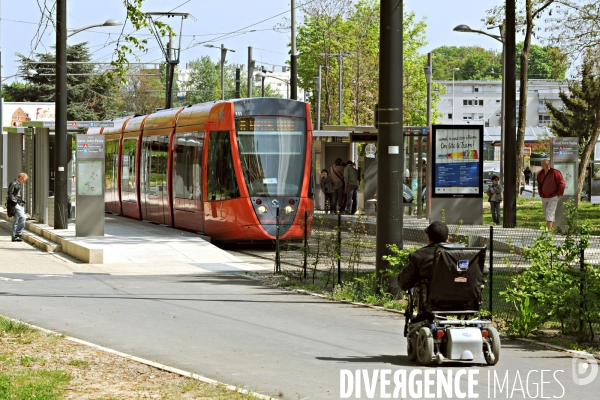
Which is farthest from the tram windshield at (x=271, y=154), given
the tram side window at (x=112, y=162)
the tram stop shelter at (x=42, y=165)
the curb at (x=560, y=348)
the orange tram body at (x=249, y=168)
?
the curb at (x=560, y=348)

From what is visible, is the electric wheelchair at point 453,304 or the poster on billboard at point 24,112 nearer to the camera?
the electric wheelchair at point 453,304

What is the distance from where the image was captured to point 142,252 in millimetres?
22406

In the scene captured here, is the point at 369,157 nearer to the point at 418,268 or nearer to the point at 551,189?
the point at 551,189

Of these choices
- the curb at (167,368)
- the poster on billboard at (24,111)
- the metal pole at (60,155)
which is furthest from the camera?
the poster on billboard at (24,111)

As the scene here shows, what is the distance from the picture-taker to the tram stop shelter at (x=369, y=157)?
3254 centimetres

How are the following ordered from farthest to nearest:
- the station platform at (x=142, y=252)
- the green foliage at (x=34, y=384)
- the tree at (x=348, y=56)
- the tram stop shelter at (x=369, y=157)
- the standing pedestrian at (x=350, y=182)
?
the tree at (x=348, y=56)
the standing pedestrian at (x=350, y=182)
the tram stop shelter at (x=369, y=157)
the station platform at (x=142, y=252)
the green foliage at (x=34, y=384)

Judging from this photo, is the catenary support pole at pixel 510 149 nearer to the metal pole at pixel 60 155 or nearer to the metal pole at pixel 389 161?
the metal pole at pixel 60 155

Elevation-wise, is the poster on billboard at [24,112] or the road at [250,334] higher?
the poster on billboard at [24,112]

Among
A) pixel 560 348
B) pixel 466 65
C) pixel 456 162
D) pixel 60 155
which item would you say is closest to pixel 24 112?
pixel 60 155

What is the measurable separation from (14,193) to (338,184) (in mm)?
12090

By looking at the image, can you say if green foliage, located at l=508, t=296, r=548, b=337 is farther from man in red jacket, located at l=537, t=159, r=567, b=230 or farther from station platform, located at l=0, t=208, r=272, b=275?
man in red jacket, located at l=537, t=159, r=567, b=230

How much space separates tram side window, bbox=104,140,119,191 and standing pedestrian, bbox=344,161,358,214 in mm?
7079

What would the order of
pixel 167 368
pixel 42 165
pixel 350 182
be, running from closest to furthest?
pixel 167 368
pixel 42 165
pixel 350 182

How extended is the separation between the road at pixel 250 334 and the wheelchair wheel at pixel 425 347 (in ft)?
0.35
